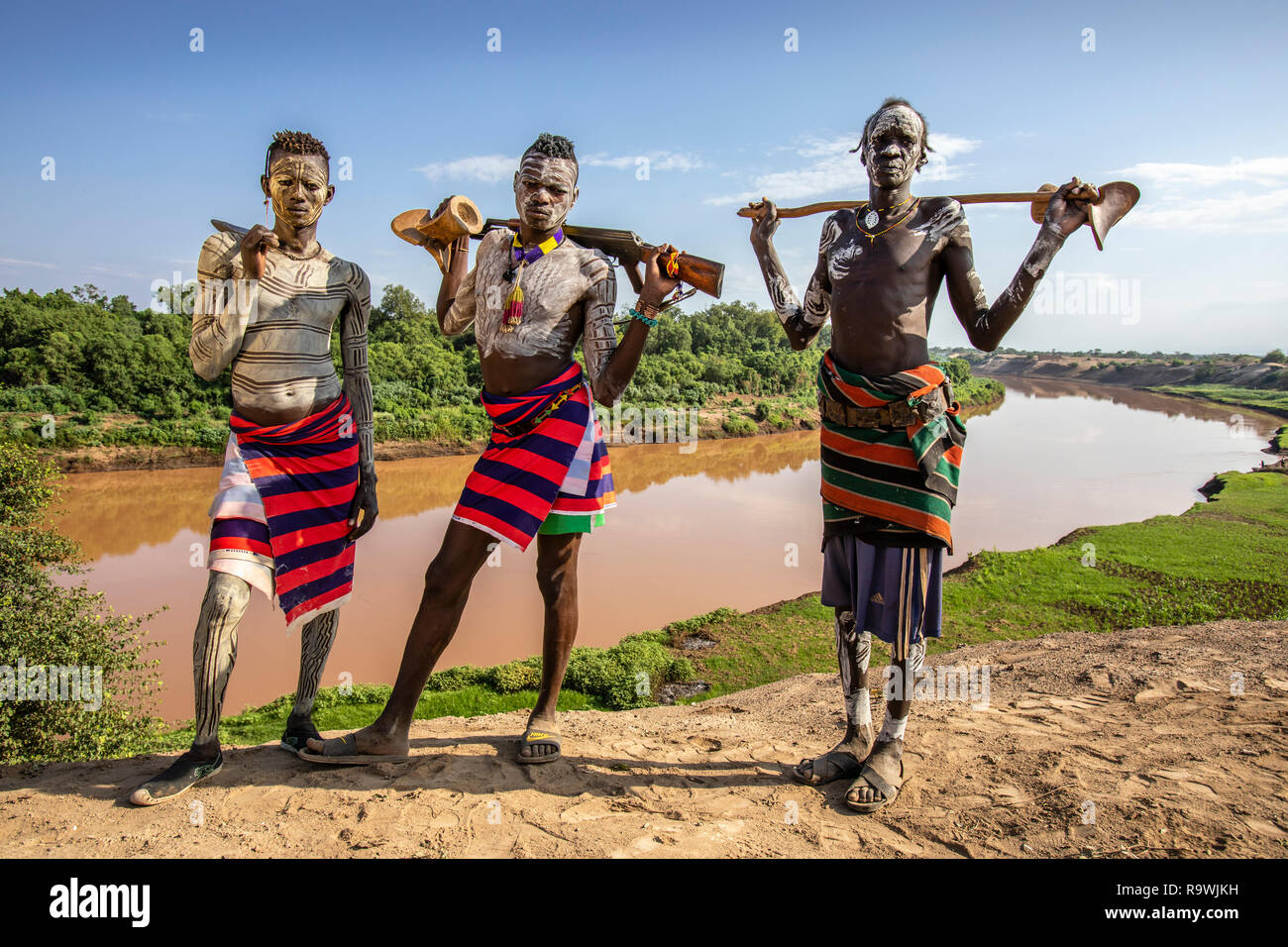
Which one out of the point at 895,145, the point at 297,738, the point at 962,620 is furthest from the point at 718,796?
the point at 962,620

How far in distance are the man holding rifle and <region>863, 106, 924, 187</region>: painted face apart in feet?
3.06

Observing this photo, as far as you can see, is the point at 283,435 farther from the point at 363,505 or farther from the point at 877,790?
the point at 877,790

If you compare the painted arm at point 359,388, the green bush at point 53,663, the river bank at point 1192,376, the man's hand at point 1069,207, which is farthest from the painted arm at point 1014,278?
the river bank at point 1192,376

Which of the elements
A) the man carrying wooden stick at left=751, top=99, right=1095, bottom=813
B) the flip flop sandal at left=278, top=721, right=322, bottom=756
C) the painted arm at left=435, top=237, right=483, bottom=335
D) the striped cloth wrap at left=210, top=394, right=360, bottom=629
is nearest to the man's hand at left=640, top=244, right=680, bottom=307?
the man carrying wooden stick at left=751, top=99, right=1095, bottom=813

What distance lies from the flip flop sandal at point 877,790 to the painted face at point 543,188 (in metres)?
2.60

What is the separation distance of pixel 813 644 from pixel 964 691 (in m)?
3.10

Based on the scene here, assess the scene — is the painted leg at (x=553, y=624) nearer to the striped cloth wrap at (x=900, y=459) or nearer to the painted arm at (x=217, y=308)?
the striped cloth wrap at (x=900, y=459)

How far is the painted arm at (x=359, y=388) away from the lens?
348 centimetres

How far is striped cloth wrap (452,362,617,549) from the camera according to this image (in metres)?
3.15

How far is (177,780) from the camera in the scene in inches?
115

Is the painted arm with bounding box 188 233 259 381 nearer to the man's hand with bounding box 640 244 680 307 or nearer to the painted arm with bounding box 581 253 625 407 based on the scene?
the painted arm with bounding box 581 253 625 407

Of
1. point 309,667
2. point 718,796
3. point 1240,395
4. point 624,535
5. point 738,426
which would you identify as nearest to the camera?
point 718,796

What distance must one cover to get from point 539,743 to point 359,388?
1753 mm
